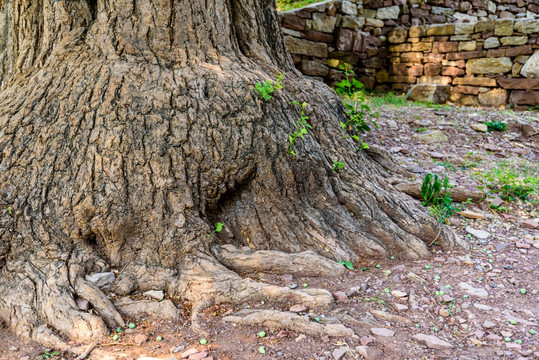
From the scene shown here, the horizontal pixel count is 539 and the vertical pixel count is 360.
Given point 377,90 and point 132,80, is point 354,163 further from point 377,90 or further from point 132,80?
point 377,90

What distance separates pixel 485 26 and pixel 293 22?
12.1 feet

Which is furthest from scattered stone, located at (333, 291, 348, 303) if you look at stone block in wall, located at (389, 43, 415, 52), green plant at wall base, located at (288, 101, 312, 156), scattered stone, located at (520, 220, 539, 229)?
stone block in wall, located at (389, 43, 415, 52)

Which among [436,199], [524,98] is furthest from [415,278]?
[524,98]

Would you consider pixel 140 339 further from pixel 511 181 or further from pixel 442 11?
pixel 442 11

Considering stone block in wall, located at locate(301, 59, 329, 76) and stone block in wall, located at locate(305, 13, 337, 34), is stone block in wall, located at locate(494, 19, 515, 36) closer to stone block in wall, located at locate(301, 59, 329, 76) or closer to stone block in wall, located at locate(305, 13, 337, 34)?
stone block in wall, located at locate(305, 13, 337, 34)

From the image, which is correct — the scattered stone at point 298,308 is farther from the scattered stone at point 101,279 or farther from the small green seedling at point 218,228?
the scattered stone at point 101,279

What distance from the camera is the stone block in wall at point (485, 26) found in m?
7.98

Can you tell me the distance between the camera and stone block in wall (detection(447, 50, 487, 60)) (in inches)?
323

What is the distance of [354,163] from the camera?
11.3 feet

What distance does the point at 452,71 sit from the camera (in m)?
8.58

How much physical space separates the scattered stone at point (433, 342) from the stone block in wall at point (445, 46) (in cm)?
782

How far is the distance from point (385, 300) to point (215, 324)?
1.02 metres

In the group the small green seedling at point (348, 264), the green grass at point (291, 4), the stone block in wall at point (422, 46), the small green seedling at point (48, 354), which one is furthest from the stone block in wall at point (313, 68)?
the small green seedling at point (48, 354)

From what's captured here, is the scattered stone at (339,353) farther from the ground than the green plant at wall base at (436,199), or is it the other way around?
the green plant at wall base at (436,199)
